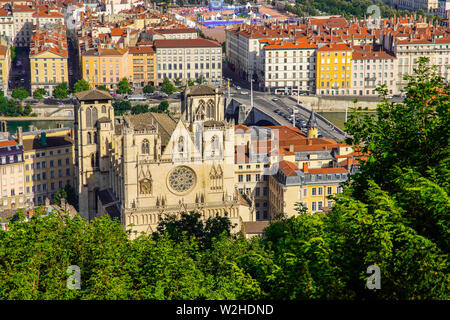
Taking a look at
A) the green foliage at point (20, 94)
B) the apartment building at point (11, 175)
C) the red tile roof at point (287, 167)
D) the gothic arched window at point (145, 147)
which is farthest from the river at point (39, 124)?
the gothic arched window at point (145, 147)

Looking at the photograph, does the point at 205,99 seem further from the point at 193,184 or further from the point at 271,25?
the point at 271,25

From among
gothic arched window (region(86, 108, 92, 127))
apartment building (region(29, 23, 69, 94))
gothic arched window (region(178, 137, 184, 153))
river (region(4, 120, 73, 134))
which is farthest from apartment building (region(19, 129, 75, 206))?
apartment building (region(29, 23, 69, 94))

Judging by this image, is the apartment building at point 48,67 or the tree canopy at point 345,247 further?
the apartment building at point 48,67

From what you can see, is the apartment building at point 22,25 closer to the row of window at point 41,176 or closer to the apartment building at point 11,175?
the row of window at point 41,176

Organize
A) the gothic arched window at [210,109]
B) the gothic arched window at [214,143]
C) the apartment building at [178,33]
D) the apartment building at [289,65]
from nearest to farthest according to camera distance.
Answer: the gothic arched window at [214,143] → the gothic arched window at [210,109] → the apartment building at [289,65] → the apartment building at [178,33]

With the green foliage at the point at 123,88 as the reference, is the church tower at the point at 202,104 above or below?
above

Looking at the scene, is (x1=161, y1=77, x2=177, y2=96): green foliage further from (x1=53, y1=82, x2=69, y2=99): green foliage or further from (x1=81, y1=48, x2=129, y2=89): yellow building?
(x1=53, y1=82, x2=69, y2=99): green foliage

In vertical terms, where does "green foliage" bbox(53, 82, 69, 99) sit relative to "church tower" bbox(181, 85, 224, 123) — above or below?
below
